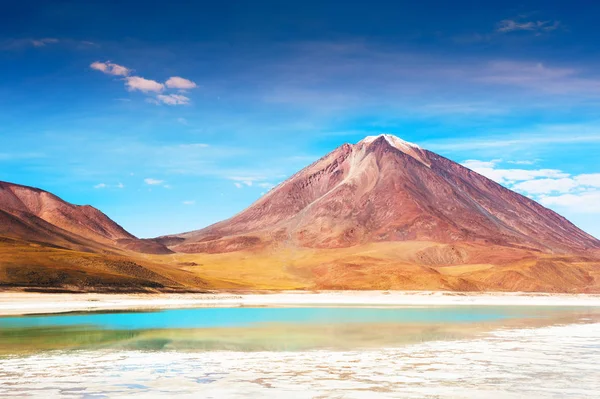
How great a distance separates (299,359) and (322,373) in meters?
3.30

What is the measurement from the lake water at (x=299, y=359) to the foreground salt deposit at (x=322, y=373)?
3 centimetres

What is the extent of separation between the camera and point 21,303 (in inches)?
2224

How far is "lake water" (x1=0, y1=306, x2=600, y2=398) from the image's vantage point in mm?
16812

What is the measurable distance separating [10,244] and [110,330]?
2789 inches

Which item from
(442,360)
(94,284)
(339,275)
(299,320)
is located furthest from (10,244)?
(442,360)

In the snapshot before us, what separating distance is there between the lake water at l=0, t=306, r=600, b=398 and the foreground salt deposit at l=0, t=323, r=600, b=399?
1.3 inches

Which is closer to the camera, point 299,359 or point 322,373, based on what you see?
point 322,373

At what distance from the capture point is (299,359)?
73.7ft

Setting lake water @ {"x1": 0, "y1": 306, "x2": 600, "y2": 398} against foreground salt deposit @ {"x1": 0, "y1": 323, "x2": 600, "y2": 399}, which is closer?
foreground salt deposit @ {"x1": 0, "y1": 323, "x2": 600, "y2": 399}

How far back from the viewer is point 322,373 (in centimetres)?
1927

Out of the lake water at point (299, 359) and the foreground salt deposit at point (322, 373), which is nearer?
the foreground salt deposit at point (322, 373)

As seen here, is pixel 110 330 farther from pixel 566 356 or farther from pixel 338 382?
pixel 566 356

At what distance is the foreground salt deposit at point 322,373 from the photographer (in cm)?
1641

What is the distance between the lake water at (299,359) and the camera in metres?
16.8
